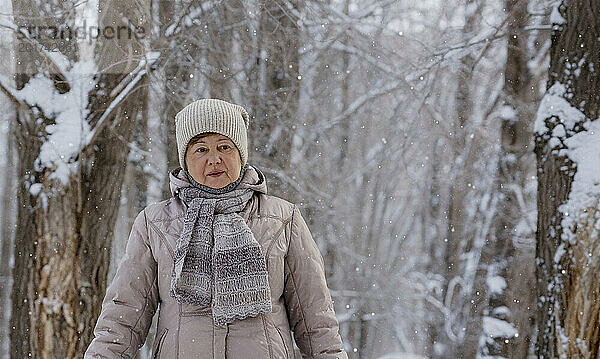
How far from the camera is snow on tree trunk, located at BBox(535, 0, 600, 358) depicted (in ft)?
8.93

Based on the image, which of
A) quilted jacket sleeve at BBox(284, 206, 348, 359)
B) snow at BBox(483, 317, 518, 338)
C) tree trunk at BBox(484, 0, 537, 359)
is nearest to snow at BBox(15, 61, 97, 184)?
quilted jacket sleeve at BBox(284, 206, 348, 359)

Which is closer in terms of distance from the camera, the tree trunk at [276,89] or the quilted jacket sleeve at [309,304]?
the quilted jacket sleeve at [309,304]

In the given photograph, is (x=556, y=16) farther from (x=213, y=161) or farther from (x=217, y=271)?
(x=217, y=271)

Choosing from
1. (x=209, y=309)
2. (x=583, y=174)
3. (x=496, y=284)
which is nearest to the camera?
(x=209, y=309)

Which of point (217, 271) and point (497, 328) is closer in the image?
point (217, 271)

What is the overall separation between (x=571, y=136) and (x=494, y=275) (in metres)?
0.70

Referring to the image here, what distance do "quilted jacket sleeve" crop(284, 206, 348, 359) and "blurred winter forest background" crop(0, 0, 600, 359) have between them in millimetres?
1241

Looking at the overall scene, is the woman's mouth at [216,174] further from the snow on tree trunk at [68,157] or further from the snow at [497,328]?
the snow at [497,328]

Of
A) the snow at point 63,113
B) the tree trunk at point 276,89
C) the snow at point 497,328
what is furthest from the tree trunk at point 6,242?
the snow at point 497,328

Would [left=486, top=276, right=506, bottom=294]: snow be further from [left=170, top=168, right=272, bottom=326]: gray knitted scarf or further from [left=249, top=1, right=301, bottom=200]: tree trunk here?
[left=170, top=168, right=272, bottom=326]: gray knitted scarf

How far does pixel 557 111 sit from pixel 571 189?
1.15ft

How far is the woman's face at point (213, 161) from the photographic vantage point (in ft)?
5.34

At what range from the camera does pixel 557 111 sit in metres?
2.76

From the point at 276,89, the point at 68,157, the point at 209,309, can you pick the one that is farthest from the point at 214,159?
the point at 68,157
